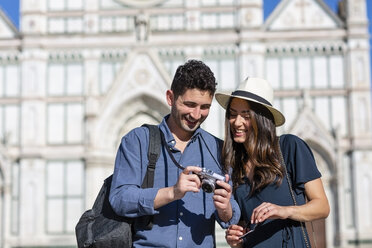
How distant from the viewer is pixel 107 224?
373 centimetres

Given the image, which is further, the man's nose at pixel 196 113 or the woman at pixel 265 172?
the woman at pixel 265 172

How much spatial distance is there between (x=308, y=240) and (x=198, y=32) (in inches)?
827

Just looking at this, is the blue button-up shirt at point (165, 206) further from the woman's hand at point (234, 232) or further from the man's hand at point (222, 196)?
the man's hand at point (222, 196)

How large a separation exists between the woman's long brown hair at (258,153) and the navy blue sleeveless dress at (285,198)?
2.4 inches

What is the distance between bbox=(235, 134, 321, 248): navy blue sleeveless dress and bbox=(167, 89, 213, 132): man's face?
0.59 metres

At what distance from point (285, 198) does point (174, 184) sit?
2.43ft

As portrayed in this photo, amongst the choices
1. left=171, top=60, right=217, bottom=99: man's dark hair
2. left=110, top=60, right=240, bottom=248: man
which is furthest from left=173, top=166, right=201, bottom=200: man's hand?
left=171, top=60, right=217, bottom=99: man's dark hair

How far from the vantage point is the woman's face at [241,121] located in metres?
4.24

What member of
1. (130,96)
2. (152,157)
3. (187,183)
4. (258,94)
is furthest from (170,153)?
(130,96)

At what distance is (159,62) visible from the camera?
24484 millimetres

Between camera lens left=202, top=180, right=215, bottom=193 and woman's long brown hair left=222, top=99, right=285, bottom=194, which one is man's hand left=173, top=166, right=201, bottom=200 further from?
woman's long brown hair left=222, top=99, right=285, bottom=194

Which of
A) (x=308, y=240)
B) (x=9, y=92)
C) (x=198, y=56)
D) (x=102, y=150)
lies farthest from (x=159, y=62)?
(x=308, y=240)

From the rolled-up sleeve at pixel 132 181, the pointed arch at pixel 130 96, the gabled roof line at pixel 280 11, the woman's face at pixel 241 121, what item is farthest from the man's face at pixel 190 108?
the gabled roof line at pixel 280 11

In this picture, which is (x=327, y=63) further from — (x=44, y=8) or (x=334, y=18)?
(x=44, y=8)
